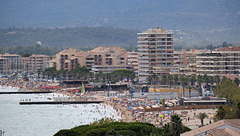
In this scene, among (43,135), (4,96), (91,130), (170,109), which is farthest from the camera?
(4,96)

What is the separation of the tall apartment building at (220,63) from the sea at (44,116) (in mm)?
28658

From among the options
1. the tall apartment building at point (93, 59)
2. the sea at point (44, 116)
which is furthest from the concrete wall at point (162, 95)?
the tall apartment building at point (93, 59)

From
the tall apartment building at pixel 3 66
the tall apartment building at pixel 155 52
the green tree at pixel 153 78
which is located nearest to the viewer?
the green tree at pixel 153 78

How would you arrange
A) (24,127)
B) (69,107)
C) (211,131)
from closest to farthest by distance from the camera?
(211,131) → (24,127) → (69,107)

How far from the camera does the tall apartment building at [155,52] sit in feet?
423

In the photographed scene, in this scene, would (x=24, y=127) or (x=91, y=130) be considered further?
(x=24, y=127)

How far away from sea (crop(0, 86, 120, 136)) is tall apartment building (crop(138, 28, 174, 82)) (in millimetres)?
25838

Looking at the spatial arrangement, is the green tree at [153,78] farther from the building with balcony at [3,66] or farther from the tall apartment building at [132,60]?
the building with balcony at [3,66]

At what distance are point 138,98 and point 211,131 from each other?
6218 cm

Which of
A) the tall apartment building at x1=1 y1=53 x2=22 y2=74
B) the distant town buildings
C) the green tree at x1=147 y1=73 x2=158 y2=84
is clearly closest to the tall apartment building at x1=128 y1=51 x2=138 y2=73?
the distant town buildings

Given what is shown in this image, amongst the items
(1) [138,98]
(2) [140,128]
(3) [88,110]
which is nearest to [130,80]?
(1) [138,98]

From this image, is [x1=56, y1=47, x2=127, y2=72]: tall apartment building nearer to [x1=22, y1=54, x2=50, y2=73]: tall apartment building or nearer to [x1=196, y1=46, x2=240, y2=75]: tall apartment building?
[x1=22, y1=54, x2=50, y2=73]: tall apartment building

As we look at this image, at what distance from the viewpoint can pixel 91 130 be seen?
50.5m

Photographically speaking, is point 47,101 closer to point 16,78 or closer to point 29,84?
point 29,84
